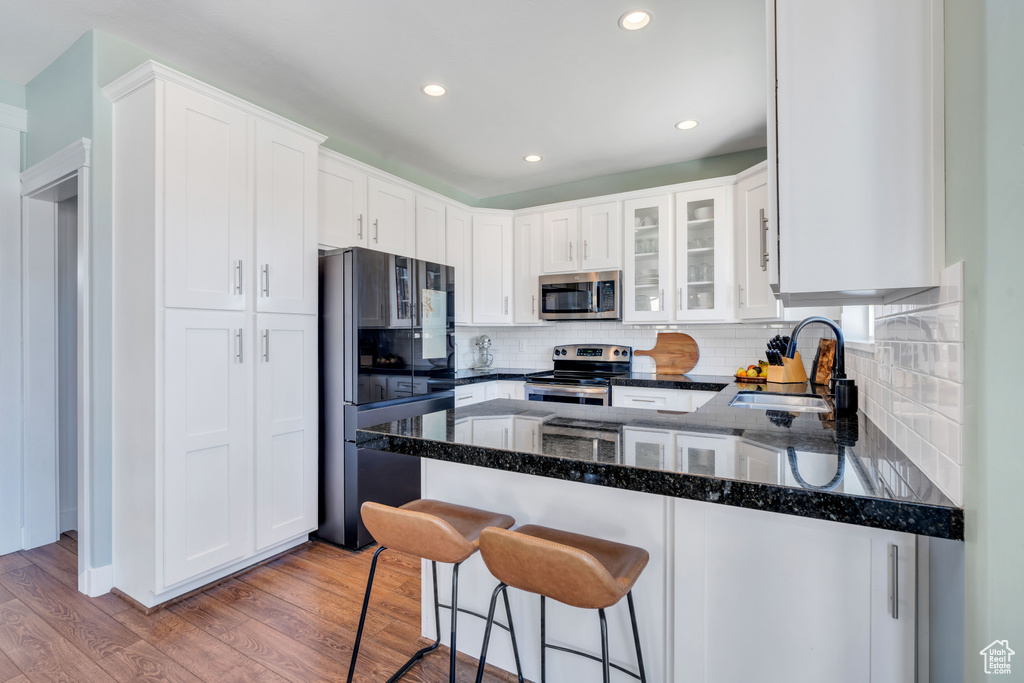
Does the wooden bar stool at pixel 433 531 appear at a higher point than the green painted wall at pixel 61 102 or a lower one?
lower

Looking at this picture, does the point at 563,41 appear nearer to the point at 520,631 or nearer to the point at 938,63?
the point at 938,63

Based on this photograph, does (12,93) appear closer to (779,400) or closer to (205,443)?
(205,443)

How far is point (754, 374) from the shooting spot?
3398 millimetres

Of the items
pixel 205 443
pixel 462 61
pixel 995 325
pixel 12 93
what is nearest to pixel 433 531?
pixel 995 325

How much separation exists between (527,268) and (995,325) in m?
3.72

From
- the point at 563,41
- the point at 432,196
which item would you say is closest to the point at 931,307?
the point at 563,41

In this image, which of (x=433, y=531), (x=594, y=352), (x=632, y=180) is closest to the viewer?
(x=433, y=531)

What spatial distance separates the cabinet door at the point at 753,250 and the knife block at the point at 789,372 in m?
0.31

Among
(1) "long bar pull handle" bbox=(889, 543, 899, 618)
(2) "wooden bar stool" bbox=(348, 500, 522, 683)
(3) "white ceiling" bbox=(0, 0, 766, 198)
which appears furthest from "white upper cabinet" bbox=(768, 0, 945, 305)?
(3) "white ceiling" bbox=(0, 0, 766, 198)

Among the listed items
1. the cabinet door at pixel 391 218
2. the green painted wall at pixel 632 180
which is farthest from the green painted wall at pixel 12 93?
the green painted wall at pixel 632 180

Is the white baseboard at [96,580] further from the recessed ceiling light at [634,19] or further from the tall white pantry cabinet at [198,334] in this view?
the recessed ceiling light at [634,19]

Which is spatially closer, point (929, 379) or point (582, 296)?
point (929, 379)

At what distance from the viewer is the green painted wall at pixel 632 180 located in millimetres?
3732

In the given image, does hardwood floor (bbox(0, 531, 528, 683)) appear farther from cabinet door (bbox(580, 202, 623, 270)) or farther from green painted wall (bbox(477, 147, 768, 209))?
green painted wall (bbox(477, 147, 768, 209))
